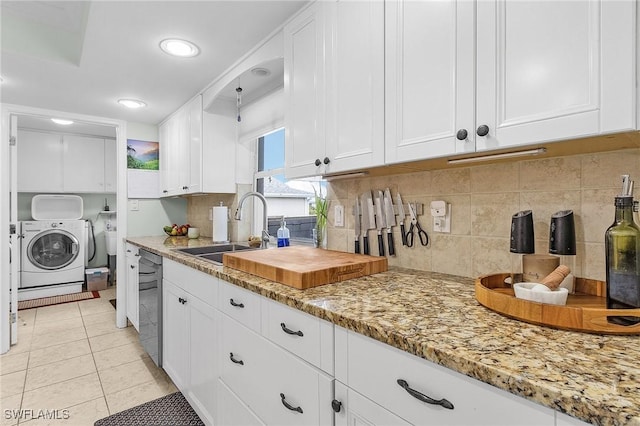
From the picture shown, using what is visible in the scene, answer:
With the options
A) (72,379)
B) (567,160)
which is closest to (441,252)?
(567,160)

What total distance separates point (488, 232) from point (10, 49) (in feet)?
9.24

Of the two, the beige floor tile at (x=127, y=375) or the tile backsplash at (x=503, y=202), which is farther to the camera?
the beige floor tile at (x=127, y=375)

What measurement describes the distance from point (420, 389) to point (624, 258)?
0.59 m

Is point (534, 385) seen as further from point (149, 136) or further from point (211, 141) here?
point (149, 136)

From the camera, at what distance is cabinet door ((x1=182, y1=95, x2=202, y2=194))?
8.98 ft

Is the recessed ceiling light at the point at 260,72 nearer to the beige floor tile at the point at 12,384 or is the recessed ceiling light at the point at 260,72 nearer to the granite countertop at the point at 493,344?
the granite countertop at the point at 493,344

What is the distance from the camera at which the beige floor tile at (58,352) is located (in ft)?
8.35

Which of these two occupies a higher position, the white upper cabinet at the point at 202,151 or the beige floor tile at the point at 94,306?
the white upper cabinet at the point at 202,151

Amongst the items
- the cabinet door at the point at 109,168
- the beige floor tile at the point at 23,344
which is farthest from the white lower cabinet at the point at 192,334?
the cabinet door at the point at 109,168

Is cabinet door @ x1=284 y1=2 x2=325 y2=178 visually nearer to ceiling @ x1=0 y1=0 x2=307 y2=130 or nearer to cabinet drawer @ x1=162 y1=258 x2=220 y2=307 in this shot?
ceiling @ x1=0 y1=0 x2=307 y2=130

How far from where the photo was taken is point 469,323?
0.79 m

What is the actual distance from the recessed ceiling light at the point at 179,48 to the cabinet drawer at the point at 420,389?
Result: 1.87 meters

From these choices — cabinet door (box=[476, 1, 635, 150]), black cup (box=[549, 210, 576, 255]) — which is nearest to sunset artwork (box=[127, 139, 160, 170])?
cabinet door (box=[476, 1, 635, 150])

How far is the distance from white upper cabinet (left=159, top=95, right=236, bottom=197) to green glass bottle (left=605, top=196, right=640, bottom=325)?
8.47 ft
